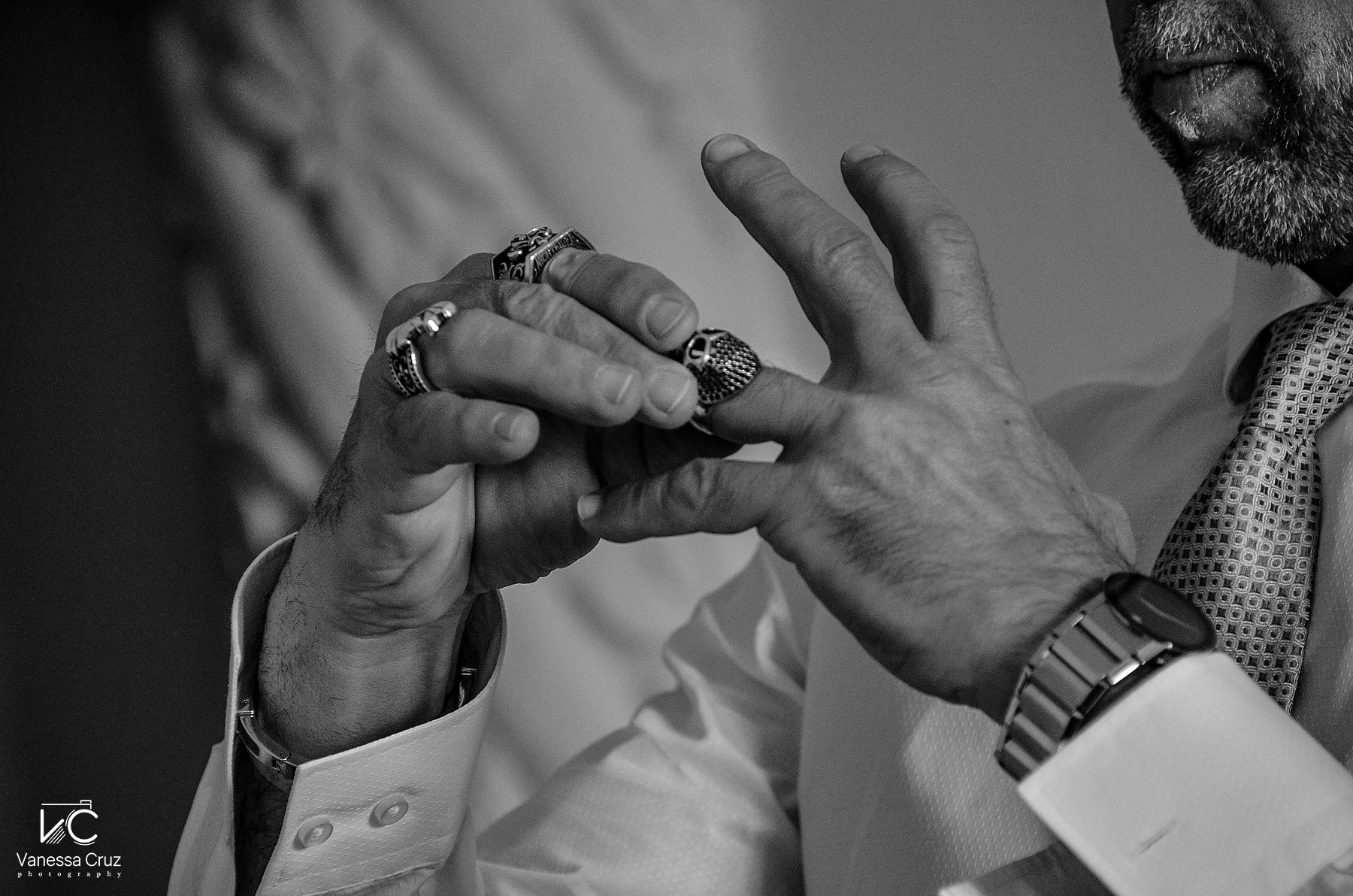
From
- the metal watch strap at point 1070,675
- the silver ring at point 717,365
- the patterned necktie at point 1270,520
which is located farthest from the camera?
the patterned necktie at point 1270,520

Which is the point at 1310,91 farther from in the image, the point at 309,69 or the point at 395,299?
the point at 309,69

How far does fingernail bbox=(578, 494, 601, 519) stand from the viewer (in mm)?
610

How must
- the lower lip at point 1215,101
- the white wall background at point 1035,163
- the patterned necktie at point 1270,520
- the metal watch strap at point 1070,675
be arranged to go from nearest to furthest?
the metal watch strap at point 1070,675 → the patterned necktie at point 1270,520 → the lower lip at point 1215,101 → the white wall background at point 1035,163

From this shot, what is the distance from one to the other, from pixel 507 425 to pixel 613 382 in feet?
0.20

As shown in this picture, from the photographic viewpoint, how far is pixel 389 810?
2.59ft

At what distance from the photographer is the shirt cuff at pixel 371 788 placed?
2.49 ft

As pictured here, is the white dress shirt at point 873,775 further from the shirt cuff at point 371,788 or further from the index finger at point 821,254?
the index finger at point 821,254

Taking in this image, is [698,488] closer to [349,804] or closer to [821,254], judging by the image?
[821,254]

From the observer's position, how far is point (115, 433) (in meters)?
1.59

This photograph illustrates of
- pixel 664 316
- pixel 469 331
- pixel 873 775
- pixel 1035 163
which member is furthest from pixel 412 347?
pixel 1035 163

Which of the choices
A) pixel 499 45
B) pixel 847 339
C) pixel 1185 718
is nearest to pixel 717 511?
pixel 847 339

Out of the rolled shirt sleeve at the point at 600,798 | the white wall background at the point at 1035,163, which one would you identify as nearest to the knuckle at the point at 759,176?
the rolled shirt sleeve at the point at 600,798

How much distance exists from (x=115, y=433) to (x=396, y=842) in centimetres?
100

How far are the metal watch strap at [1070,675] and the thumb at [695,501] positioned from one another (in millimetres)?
138
